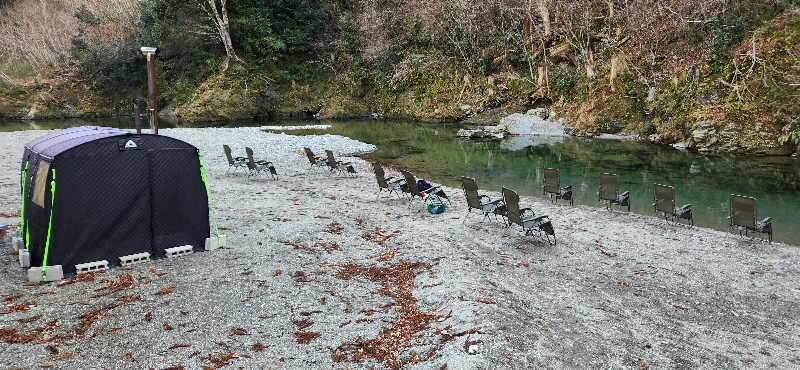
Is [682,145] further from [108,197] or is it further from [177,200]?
[108,197]

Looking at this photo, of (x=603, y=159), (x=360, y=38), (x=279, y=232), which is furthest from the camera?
(x=360, y=38)

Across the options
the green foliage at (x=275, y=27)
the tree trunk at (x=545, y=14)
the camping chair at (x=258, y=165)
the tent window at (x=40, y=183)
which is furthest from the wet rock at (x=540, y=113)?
the tent window at (x=40, y=183)

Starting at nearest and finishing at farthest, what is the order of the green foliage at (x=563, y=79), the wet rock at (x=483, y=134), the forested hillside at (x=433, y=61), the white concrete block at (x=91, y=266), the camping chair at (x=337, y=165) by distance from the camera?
the white concrete block at (x=91, y=266) → the camping chair at (x=337, y=165) → the forested hillside at (x=433, y=61) → the wet rock at (x=483, y=134) → the green foliage at (x=563, y=79)

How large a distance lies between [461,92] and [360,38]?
14100mm

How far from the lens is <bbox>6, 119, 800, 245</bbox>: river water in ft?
48.8

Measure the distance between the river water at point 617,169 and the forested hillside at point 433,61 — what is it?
357 centimetres

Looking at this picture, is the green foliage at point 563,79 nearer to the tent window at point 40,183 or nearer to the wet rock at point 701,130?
the wet rock at point 701,130

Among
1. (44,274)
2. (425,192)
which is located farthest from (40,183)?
(425,192)

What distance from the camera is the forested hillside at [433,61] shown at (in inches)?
1035

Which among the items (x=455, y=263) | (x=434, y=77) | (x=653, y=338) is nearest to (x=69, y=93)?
(x=434, y=77)

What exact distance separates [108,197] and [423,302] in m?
5.34

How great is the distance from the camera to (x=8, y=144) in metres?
23.9

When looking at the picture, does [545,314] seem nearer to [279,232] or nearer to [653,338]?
[653,338]

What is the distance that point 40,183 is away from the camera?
24.7 feet
